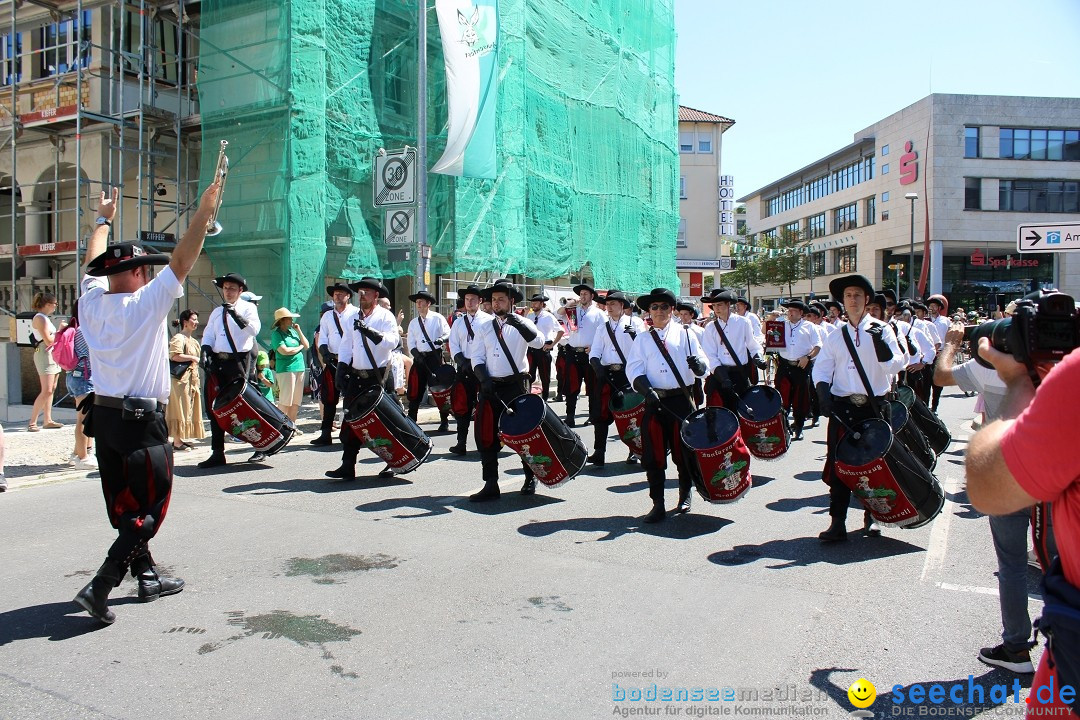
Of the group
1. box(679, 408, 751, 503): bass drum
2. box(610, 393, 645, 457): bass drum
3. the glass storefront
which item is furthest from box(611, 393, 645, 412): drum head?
the glass storefront

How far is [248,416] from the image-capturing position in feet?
27.6

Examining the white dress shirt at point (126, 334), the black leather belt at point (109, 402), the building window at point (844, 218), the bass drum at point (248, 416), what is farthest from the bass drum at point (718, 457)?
the building window at point (844, 218)

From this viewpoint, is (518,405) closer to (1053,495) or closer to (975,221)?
(1053,495)

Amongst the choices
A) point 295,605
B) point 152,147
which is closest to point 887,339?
point 295,605

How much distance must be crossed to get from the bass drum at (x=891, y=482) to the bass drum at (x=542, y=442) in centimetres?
236

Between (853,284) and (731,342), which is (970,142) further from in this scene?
(853,284)

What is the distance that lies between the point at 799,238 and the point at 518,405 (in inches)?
2270

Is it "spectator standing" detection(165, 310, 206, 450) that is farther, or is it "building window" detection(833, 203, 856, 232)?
"building window" detection(833, 203, 856, 232)

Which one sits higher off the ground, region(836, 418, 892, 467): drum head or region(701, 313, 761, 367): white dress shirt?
region(701, 313, 761, 367): white dress shirt

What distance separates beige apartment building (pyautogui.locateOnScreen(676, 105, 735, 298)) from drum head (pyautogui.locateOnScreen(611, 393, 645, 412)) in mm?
38616

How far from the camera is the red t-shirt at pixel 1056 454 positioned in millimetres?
1787

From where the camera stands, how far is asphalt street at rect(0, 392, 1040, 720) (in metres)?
3.57

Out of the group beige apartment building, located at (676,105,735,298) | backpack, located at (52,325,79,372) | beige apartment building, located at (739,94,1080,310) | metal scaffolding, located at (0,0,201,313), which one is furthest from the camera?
beige apartment building, located at (739,94,1080,310)

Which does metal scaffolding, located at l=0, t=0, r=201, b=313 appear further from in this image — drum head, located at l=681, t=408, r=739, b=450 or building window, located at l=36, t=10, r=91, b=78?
drum head, located at l=681, t=408, r=739, b=450
